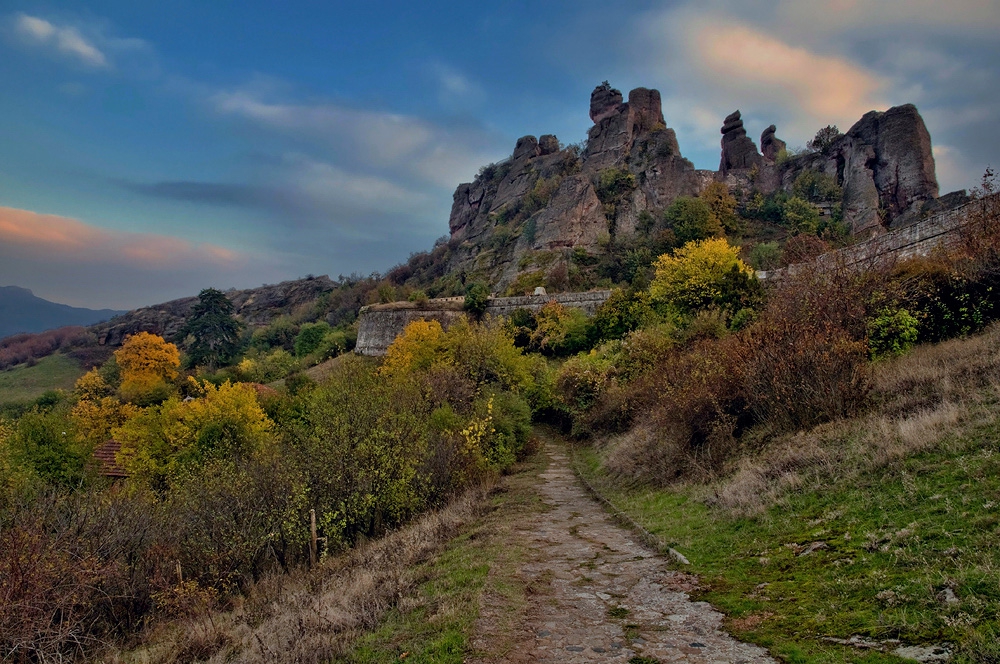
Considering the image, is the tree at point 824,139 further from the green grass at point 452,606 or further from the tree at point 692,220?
the green grass at point 452,606

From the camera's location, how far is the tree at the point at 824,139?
52.6 metres

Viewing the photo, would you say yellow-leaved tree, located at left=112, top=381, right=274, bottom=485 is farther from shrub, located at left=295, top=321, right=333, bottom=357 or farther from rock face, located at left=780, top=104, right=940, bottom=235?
rock face, located at left=780, top=104, right=940, bottom=235

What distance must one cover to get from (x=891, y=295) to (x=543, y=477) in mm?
10712

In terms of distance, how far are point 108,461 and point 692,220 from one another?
4631 cm

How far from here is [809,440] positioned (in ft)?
29.7

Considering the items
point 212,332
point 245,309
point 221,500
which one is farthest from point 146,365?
point 245,309

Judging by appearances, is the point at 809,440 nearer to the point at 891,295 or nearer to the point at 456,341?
the point at 891,295

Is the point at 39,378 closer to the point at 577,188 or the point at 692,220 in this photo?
the point at 577,188

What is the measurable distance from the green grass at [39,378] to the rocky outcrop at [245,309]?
15.8 m

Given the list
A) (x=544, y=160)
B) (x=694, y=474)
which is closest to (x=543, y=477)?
(x=694, y=474)

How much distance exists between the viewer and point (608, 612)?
5883 millimetres

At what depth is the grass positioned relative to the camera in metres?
4.11

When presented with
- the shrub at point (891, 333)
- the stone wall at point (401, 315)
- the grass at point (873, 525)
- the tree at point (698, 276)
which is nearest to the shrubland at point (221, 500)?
the grass at point (873, 525)

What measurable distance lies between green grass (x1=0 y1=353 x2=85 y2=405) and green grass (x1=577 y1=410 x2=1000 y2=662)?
8819 centimetres
